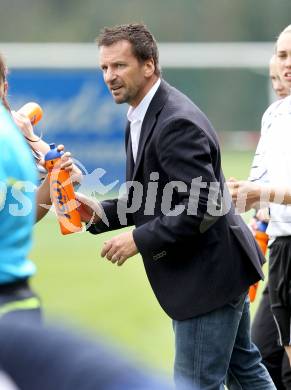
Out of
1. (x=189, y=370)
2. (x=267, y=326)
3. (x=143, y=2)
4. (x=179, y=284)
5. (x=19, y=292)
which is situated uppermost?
(x=19, y=292)

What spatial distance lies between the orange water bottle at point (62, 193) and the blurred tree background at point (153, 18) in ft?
82.3

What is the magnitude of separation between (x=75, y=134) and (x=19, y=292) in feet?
48.0

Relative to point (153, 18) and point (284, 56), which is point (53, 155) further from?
point (153, 18)

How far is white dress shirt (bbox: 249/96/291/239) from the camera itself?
497cm

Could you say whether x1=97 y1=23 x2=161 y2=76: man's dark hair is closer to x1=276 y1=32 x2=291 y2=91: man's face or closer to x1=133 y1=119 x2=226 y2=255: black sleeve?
x1=133 y1=119 x2=226 y2=255: black sleeve

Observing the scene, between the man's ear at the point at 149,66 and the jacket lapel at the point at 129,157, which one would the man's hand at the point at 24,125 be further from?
the man's ear at the point at 149,66

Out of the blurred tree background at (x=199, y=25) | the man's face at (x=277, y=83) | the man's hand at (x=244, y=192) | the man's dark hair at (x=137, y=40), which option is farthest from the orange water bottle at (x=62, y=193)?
the blurred tree background at (x=199, y=25)

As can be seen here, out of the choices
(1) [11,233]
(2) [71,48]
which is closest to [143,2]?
(2) [71,48]

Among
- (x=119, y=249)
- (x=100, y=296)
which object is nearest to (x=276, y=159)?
(x=119, y=249)

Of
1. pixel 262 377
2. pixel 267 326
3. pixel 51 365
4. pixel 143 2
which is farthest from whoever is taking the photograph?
pixel 143 2

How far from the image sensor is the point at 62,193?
15.9ft

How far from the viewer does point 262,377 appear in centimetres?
509

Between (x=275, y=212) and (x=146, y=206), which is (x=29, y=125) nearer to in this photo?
(x=146, y=206)

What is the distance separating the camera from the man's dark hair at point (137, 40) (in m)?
4.88
